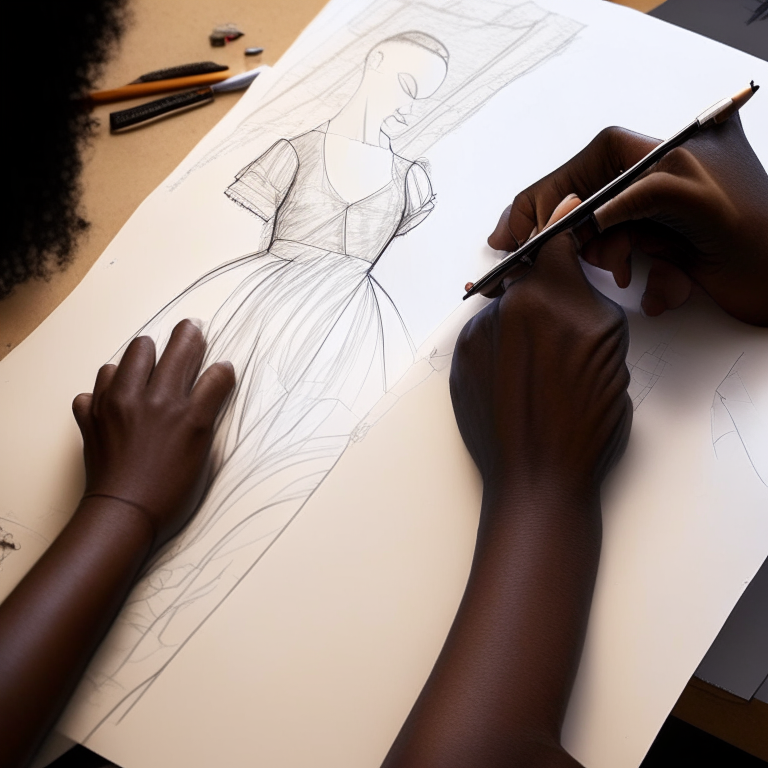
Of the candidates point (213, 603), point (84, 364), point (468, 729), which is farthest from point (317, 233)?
point (468, 729)

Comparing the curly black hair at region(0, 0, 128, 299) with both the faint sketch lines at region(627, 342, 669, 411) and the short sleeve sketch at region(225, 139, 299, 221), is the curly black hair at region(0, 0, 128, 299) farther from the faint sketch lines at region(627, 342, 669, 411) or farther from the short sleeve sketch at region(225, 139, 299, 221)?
the faint sketch lines at region(627, 342, 669, 411)

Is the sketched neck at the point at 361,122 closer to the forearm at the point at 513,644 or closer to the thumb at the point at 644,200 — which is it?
the thumb at the point at 644,200

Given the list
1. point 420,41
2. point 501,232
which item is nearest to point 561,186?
point 501,232

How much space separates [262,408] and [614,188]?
1.19ft

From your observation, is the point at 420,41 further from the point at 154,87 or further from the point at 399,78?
the point at 154,87

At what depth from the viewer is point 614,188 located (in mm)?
574

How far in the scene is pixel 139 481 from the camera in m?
0.58

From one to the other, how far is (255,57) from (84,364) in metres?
0.48

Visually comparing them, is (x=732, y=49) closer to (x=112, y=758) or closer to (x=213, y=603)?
(x=213, y=603)

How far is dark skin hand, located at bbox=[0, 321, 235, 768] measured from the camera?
513mm

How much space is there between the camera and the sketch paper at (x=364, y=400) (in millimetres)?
534

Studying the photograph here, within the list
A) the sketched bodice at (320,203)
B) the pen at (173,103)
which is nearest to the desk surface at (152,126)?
the pen at (173,103)

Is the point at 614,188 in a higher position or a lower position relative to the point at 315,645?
higher

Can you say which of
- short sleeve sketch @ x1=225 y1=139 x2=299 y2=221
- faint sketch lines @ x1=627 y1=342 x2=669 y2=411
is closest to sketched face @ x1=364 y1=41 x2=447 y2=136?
short sleeve sketch @ x1=225 y1=139 x2=299 y2=221
